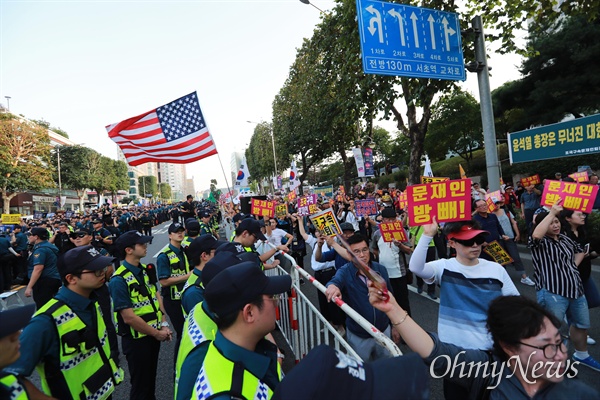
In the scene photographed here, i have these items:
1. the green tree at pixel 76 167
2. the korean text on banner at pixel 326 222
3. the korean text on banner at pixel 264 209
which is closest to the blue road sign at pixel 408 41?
the korean text on banner at pixel 264 209

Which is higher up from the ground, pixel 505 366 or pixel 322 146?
pixel 322 146

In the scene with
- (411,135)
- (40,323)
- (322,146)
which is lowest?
(40,323)

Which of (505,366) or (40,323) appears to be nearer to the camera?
(505,366)

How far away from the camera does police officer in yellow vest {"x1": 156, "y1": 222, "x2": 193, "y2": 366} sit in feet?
13.6

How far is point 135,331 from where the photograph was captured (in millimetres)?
3117

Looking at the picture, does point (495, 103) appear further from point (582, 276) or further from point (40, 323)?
point (40, 323)

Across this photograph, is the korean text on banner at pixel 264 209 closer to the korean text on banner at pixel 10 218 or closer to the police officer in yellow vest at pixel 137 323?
the police officer in yellow vest at pixel 137 323

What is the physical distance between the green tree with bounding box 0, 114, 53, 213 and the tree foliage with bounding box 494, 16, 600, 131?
42.1 meters

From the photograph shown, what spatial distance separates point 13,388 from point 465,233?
287cm

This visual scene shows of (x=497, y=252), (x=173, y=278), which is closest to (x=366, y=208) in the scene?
(x=497, y=252)

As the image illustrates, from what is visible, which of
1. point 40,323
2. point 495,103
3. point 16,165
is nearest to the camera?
point 40,323

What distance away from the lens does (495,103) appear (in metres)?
23.0

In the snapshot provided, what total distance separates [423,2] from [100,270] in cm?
1124

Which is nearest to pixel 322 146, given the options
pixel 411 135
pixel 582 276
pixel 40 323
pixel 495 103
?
pixel 495 103
